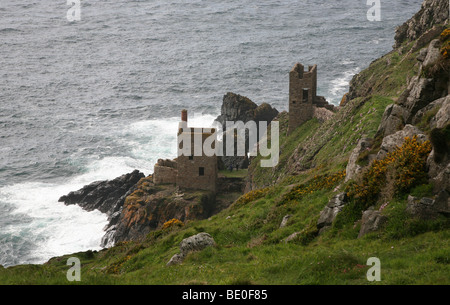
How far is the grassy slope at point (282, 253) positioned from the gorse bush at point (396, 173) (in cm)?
91

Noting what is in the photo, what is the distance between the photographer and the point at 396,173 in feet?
69.8

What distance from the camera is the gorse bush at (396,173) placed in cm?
2066

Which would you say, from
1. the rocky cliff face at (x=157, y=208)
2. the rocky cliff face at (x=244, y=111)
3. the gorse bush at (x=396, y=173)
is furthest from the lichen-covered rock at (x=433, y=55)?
the rocky cliff face at (x=244, y=111)

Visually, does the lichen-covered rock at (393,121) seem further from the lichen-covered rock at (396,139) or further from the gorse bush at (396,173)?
the gorse bush at (396,173)

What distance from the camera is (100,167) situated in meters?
85.2

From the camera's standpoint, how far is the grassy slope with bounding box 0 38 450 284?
664 inches

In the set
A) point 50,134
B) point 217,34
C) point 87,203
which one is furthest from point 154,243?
point 217,34

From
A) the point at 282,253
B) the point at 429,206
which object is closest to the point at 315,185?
the point at 282,253

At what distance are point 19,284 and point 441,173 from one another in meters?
15.2

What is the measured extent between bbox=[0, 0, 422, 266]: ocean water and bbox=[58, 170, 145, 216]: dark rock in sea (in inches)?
67.2

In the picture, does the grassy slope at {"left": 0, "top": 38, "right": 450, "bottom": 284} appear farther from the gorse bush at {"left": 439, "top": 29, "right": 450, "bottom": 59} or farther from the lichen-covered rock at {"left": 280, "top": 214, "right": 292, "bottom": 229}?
the gorse bush at {"left": 439, "top": 29, "right": 450, "bottom": 59}

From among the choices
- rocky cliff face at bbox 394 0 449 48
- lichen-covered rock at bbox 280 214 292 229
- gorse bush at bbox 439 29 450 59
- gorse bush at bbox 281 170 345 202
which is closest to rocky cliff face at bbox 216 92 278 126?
rocky cliff face at bbox 394 0 449 48

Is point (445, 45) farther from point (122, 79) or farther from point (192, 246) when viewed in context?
point (122, 79)
